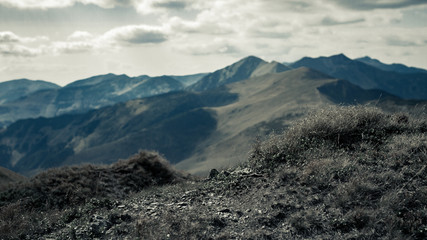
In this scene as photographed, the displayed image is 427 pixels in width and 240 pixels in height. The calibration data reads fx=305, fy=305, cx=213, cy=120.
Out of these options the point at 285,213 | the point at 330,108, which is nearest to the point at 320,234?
the point at 285,213

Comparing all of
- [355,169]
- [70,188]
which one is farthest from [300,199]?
[70,188]

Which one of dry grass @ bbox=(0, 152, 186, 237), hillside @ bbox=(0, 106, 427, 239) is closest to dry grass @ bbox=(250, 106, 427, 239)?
hillside @ bbox=(0, 106, 427, 239)

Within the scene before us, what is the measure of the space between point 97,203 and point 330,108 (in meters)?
8.06

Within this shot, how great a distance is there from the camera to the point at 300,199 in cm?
684

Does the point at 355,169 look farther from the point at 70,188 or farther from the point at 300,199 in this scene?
the point at 70,188

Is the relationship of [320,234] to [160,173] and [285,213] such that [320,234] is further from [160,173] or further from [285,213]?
[160,173]

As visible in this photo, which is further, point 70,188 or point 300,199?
point 70,188

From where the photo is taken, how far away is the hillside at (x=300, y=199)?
19.4 feet

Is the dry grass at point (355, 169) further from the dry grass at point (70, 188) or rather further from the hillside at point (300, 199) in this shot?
the dry grass at point (70, 188)

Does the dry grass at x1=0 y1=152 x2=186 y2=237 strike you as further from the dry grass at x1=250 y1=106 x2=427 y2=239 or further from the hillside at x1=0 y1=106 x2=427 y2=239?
the dry grass at x1=250 y1=106 x2=427 y2=239

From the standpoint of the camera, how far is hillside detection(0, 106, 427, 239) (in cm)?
591

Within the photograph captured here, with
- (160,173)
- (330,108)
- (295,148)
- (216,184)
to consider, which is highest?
(330,108)

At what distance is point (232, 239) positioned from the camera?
5.81 metres

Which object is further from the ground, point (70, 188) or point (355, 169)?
point (355, 169)
